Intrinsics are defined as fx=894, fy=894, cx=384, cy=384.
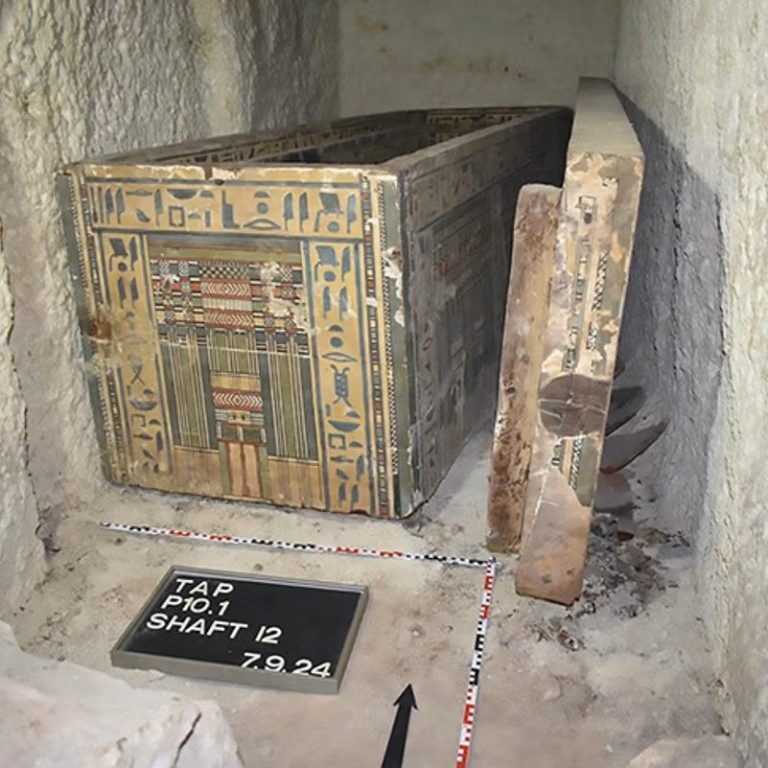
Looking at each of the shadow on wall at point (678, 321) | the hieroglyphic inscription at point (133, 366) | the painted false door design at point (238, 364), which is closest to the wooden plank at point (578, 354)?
the shadow on wall at point (678, 321)

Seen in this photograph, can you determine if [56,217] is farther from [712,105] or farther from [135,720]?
[712,105]

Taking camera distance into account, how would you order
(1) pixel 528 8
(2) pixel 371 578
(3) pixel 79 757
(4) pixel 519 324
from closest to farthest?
(3) pixel 79 757
(4) pixel 519 324
(2) pixel 371 578
(1) pixel 528 8

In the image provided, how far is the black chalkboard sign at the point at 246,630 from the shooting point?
5.18 ft

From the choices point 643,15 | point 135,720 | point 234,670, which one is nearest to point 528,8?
point 643,15

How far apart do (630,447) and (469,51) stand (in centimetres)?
288

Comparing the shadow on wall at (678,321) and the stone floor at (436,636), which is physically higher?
the shadow on wall at (678,321)

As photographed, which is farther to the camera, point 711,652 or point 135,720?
point 711,652

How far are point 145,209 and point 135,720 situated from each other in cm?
118

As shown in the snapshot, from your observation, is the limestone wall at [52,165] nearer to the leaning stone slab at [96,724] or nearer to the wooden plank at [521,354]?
the leaning stone slab at [96,724]

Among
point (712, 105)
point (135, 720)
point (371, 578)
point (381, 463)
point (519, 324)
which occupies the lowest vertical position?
point (371, 578)

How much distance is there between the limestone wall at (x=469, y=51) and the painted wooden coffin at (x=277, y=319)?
2.44 meters

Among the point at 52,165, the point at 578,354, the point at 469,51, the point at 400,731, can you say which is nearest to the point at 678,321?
the point at 578,354

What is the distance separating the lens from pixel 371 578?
1.87 metres

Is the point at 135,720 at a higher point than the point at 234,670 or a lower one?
higher
